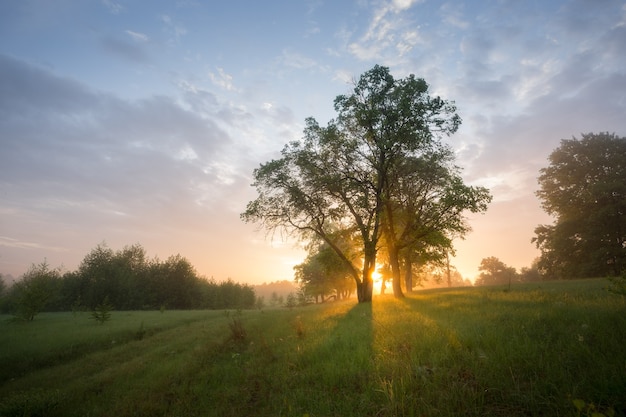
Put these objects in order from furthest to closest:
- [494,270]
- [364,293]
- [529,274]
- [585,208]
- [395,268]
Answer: [494,270] → [529,274] → [585,208] → [395,268] → [364,293]

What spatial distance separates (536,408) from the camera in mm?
3719

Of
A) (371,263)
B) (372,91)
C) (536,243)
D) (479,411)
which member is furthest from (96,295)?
(536,243)

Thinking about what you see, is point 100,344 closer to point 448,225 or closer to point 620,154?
point 448,225

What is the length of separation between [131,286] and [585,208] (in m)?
75.7

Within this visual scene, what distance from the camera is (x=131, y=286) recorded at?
181 feet

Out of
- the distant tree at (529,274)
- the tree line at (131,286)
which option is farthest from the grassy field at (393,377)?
the distant tree at (529,274)

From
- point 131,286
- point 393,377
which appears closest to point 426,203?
point 393,377

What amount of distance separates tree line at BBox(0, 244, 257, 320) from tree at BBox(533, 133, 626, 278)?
5651 cm

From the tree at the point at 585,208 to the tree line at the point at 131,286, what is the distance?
5651cm

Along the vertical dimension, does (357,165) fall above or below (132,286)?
above

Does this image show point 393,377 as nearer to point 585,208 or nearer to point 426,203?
point 426,203

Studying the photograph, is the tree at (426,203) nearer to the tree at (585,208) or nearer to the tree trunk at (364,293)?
the tree trunk at (364,293)

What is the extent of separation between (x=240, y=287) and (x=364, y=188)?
61.1m

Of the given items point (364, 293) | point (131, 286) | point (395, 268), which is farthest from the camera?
point (131, 286)
